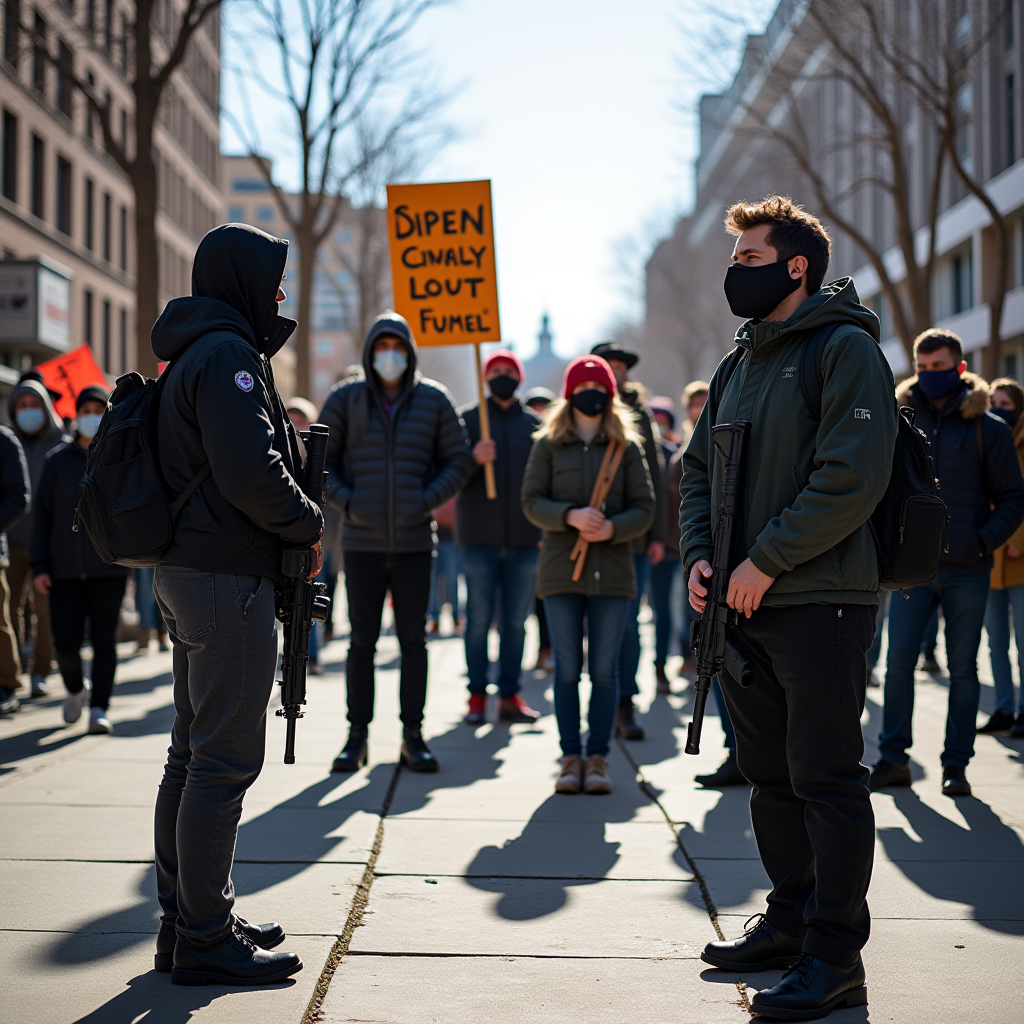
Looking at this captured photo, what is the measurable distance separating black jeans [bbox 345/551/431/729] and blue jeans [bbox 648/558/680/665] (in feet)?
11.8

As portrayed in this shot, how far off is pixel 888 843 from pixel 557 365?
154 m

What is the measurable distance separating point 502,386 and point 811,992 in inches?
239

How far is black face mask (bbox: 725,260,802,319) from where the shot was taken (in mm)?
3812

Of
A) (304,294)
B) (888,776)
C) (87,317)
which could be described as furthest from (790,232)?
(87,317)

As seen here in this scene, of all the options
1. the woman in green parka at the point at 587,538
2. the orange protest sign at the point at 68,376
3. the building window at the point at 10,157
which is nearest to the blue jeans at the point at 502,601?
the woman in green parka at the point at 587,538

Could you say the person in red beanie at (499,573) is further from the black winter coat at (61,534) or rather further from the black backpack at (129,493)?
the black backpack at (129,493)

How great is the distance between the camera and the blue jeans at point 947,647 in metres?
6.47

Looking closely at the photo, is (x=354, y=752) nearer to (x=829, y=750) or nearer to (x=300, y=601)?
(x=300, y=601)

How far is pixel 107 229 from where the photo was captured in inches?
1628

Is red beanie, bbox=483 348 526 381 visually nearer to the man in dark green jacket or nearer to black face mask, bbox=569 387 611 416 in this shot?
black face mask, bbox=569 387 611 416

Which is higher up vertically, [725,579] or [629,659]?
[725,579]

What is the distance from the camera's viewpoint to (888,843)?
532 cm

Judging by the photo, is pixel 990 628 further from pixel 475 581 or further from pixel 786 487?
pixel 786 487

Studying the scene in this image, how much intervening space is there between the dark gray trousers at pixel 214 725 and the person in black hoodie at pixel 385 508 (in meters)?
3.00
